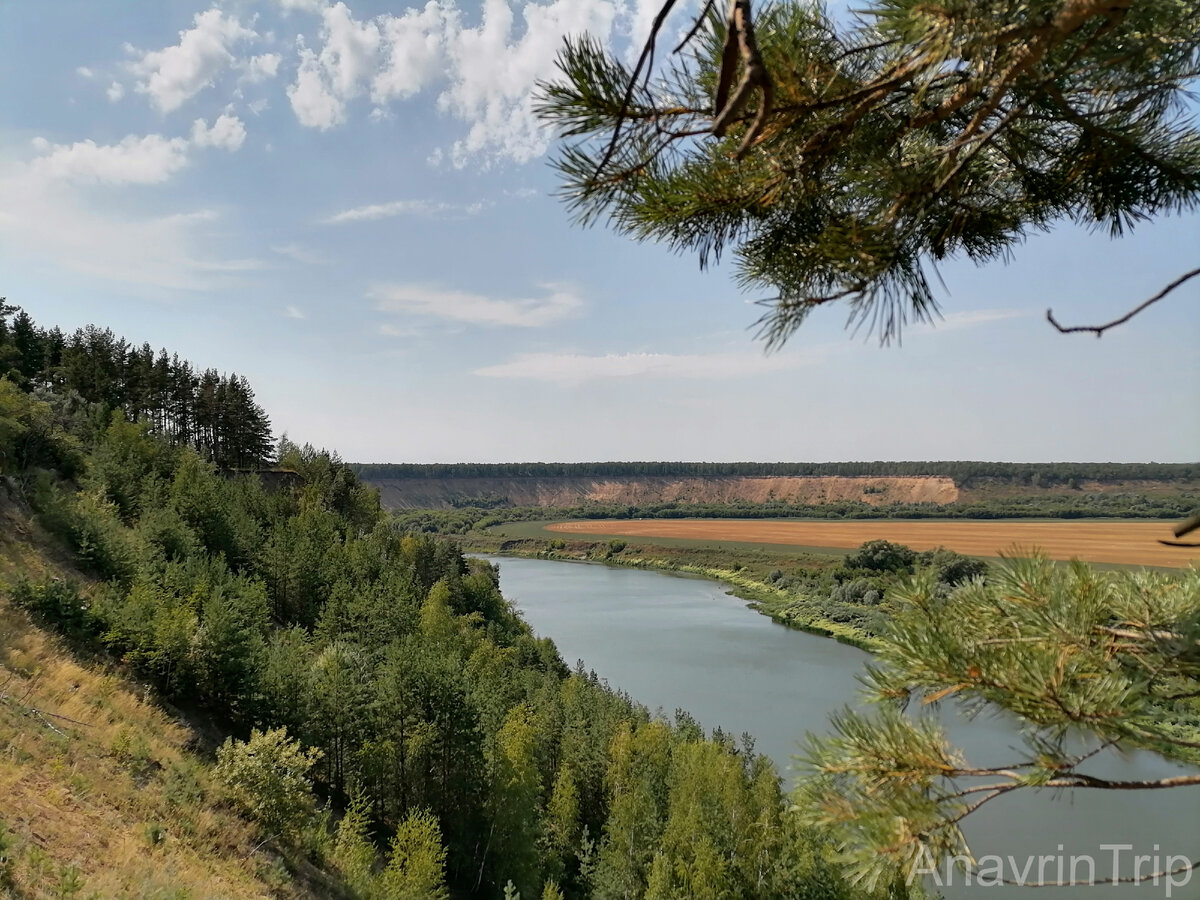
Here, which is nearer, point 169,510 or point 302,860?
point 302,860

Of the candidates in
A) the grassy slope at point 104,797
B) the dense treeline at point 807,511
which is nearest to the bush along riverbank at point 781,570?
the dense treeline at point 807,511

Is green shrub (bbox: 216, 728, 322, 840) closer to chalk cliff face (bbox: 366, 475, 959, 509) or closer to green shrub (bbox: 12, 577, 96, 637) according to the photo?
green shrub (bbox: 12, 577, 96, 637)

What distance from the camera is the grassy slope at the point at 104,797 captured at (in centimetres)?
588

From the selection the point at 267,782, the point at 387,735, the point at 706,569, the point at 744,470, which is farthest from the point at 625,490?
the point at 267,782

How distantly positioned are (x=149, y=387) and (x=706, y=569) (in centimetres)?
4234

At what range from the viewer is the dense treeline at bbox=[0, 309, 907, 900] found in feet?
38.2

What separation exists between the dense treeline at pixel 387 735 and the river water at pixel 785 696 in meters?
3.55

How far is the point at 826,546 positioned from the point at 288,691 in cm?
4894

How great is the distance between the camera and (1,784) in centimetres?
634

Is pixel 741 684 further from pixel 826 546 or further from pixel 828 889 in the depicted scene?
pixel 826 546

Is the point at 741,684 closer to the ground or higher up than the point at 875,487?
closer to the ground

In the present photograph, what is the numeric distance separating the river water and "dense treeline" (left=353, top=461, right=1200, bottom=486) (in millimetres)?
39359

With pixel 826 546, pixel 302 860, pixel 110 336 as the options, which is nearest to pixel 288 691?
pixel 302 860

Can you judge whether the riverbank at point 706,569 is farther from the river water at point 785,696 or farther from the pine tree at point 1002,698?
the pine tree at point 1002,698
